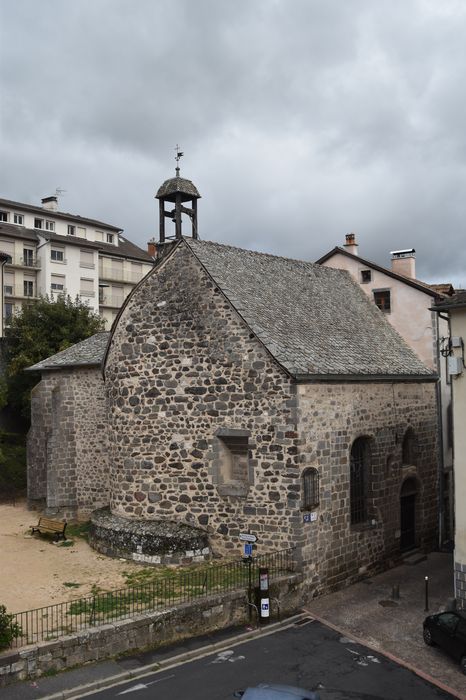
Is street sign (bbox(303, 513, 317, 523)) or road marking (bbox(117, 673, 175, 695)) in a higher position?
street sign (bbox(303, 513, 317, 523))

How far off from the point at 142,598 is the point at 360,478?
8.41m


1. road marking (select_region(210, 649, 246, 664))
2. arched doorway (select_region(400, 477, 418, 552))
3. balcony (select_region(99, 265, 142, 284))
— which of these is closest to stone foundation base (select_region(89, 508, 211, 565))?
road marking (select_region(210, 649, 246, 664))

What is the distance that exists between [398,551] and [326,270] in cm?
1202

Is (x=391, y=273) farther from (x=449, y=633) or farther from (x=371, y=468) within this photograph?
(x=449, y=633)

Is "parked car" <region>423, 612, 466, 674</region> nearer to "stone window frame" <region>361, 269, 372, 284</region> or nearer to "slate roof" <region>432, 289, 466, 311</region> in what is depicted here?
"slate roof" <region>432, 289, 466, 311</region>

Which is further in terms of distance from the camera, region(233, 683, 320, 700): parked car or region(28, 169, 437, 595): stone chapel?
region(28, 169, 437, 595): stone chapel

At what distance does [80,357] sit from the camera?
86.3 ft

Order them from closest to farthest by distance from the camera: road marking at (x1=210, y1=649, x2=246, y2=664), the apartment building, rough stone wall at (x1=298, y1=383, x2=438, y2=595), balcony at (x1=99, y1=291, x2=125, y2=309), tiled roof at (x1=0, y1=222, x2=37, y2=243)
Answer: road marking at (x1=210, y1=649, x2=246, y2=664), rough stone wall at (x1=298, y1=383, x2=438, y2=595), tiled roof at (x1=0, y1=222, x2=37, y2=243), the apartment building, balcony at (x1=99, y1=291, x2=125, y2=309)

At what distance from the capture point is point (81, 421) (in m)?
25.8

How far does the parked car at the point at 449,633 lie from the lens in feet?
43.6

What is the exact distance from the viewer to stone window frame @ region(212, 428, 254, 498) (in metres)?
18.2

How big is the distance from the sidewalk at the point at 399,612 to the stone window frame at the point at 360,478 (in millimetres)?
2012

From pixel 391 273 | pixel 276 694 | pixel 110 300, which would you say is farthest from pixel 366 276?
pixel 110 300

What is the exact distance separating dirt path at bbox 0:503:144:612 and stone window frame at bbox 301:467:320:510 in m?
5.41
